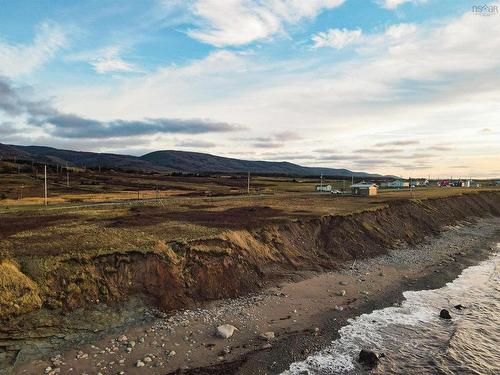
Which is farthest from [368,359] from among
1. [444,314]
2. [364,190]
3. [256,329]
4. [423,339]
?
[364,190]

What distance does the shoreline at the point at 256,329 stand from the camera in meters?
17.9

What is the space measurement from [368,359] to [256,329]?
658cm

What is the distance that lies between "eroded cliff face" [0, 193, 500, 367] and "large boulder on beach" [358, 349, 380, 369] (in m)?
11.0

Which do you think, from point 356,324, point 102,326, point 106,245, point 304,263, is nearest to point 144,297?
point 102,326

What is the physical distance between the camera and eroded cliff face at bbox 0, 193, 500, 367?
811 inches

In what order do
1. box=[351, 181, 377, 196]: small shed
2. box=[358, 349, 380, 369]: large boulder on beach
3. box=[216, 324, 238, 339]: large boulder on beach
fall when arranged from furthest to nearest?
1. box=[351, 181, 377, 196]: small shed
2. box=[216, 324, 238, 339]: large boulder on beach
3. box=[358, 349, 380, 369]: large boulder on beach

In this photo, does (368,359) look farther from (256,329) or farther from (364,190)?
(364,190)

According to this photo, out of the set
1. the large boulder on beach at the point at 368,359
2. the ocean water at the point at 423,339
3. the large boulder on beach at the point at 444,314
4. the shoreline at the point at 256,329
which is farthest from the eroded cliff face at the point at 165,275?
the large boulder on beach at the point at 444,314

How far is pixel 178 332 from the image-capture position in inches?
831

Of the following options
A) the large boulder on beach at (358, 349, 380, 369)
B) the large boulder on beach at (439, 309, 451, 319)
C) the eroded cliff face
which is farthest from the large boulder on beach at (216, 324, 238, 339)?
the large boulder on beach at (439, 309, 451, 319)

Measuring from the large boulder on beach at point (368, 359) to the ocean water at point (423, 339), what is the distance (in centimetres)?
28

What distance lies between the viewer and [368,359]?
62.4ft

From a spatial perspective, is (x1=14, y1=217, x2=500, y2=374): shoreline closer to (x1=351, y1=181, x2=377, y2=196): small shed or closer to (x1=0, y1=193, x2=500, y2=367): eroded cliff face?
(x1=0, y1=193, x2=500, y2=367): eroded cliff face

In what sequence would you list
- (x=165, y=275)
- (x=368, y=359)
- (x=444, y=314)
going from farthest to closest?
(x=165, y=275), (x=444, y=314), (x=368, y=359)
